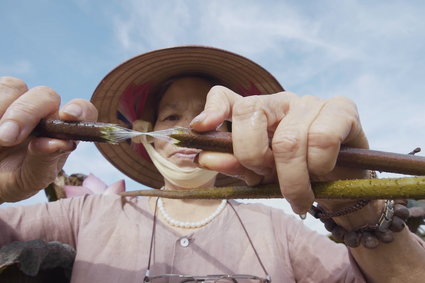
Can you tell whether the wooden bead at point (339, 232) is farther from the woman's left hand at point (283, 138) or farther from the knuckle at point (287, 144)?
the knuckle at point (287, 144)

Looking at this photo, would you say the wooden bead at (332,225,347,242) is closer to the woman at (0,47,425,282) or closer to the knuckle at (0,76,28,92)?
the woman at (0,47,425,282)

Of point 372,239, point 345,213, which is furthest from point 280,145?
point 372,239

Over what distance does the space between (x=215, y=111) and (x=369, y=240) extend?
68 cm

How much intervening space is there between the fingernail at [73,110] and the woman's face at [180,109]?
3.14 feet

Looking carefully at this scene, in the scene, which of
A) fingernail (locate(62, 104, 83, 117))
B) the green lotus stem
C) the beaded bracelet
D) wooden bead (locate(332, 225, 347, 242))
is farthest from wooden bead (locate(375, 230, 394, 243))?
fingernail (locate(62, 104, 83, 117))

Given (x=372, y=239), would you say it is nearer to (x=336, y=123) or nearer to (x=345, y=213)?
(x=345, y=213)

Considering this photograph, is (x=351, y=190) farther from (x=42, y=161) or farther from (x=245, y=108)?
(x=42, y=161)

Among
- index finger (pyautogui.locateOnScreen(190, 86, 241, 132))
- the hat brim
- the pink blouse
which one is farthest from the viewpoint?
→ the hat brim

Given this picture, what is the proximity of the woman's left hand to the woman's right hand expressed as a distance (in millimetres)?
330

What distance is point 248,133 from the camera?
749 mm

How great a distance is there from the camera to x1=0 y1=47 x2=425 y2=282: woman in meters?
0.77

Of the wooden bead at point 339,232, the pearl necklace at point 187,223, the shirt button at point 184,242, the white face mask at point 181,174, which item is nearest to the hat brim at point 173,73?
the white face mask at point 181,174

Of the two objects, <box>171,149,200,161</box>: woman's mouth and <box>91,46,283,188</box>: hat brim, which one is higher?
<box>91,46,283,188</box>: hat brim

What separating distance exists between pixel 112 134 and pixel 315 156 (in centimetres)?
40
